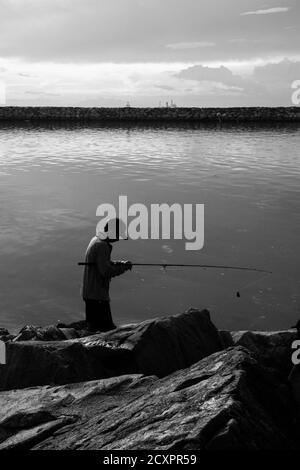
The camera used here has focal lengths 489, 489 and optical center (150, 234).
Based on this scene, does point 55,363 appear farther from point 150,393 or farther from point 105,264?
point 105,264

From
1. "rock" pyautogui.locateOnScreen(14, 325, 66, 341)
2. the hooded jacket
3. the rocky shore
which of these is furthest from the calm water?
the rocky shore

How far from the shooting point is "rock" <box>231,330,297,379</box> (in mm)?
7523

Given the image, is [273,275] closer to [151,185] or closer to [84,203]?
[84,203]

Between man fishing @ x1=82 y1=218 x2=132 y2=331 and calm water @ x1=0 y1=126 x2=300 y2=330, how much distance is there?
8.42 feet

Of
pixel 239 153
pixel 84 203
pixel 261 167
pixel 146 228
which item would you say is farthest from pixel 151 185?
pixel 239 153

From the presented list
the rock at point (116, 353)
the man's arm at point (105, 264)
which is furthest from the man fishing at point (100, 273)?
the rock at point (116, 353)

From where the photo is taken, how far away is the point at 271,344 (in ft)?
28.9

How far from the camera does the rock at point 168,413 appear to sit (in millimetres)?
4285

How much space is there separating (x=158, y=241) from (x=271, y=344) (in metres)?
9.58

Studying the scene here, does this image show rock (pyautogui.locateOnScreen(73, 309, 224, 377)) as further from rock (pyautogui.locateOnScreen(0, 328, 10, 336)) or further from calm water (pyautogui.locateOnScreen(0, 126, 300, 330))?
calm water (pyautogui.locateOnScreen(0, 126, 300, 330))

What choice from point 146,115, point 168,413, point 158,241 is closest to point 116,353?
point 168,413

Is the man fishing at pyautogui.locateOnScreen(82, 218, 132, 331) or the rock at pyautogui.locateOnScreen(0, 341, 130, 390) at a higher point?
the man fishing at pyautogui.locateOnScreen(82, 218, 132, 331)

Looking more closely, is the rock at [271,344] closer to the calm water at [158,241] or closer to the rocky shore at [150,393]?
the rocky shore at [150,393]

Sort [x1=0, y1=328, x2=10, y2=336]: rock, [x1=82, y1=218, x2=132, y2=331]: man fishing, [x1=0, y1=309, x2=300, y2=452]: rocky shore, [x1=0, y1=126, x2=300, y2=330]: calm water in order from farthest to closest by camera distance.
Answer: [x1=0, y1=126, x2=300, y2=330]: calm water, [x1=0, y1=328, x2=10, y2=336]: rock, [x1=82, y1=218, x2=132, y2=331]: man fishing, [x1=0, y1=309, x2=300, y2=452]: rocky shore
